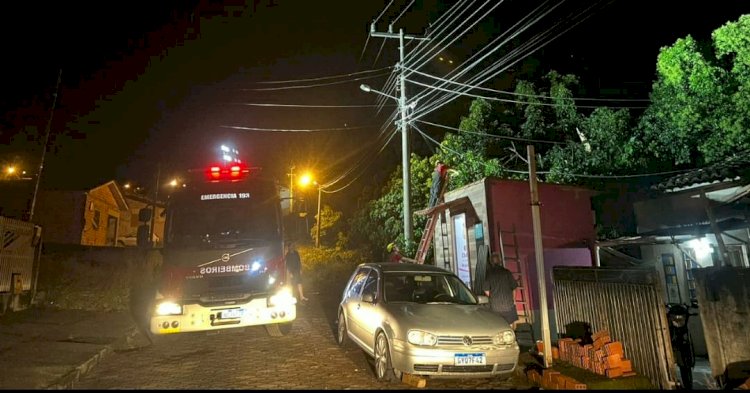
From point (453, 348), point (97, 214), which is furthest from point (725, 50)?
point (97, 214)

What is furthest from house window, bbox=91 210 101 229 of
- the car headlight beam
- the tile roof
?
the tile roof

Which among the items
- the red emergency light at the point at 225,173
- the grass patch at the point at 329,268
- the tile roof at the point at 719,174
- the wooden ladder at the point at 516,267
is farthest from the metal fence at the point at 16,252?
the tile roof at the point at 719,174

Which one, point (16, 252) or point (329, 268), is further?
point (329, 268)

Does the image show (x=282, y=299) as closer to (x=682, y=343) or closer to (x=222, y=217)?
(x=222, y=217)

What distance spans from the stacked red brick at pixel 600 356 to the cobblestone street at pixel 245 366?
997mm

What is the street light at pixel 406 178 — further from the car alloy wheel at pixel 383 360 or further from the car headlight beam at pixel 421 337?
the car headlight beam at pixel 421 337

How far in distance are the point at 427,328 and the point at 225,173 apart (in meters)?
5.39

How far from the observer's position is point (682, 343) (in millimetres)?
6125

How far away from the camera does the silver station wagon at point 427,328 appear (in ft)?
17.7

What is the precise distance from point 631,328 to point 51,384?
780 centimetres

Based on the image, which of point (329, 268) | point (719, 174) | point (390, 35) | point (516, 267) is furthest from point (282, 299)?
point (329, 268)

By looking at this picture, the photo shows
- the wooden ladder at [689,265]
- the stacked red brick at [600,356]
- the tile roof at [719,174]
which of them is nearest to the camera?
the stacked red brick at [600,356]

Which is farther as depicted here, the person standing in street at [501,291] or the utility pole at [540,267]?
the person standing in street at [501,291]

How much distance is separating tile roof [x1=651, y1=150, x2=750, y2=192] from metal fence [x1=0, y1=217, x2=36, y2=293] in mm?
16574
